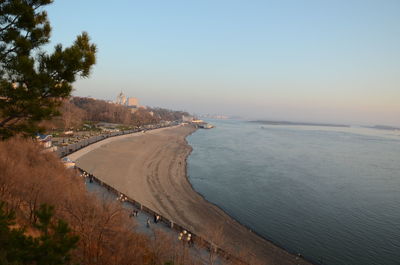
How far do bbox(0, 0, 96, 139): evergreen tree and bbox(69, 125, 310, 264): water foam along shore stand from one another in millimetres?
10890

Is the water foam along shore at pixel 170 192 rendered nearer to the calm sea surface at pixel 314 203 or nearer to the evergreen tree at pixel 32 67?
the calm sea surface at pixel 314 203

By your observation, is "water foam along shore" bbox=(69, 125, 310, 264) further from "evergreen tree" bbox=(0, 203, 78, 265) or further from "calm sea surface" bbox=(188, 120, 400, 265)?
"evergreen tree" bbox=(0, 203, 78, 265)

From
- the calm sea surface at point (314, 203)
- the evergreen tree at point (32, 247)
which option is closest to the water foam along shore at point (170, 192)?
the calm sea surface at point (314, 203)

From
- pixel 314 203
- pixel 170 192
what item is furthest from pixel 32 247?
pixel 314 203

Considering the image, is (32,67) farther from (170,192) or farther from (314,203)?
(314,203)

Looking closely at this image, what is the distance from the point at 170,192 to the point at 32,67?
865 inches

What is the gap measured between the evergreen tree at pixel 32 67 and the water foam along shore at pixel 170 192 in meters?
10.9

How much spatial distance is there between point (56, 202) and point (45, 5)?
881cm

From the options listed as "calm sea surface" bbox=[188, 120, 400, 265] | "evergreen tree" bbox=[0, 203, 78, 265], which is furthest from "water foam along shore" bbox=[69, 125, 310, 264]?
"evergreen tree" bbox=[0, 203, 78, 265]

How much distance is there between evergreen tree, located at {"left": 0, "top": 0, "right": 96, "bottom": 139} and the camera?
17.0 ft

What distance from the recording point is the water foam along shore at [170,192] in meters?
16.9

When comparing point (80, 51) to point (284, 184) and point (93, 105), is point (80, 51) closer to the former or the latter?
point (284, 184)

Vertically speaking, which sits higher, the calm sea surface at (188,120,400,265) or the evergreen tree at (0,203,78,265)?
the evergreen tree at (0,203,78,265)

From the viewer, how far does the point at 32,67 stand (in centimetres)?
506
